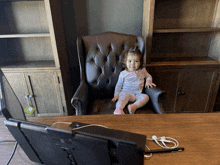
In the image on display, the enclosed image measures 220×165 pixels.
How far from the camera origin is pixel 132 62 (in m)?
1.49

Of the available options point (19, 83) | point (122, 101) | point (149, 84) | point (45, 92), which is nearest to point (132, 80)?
Answer: point (149, 84)

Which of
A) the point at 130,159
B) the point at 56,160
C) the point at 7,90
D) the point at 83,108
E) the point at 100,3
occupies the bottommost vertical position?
the point at 83,108

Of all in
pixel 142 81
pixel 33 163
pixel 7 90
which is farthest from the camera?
pixel 142 81

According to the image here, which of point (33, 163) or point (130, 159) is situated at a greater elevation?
point (130, 159)

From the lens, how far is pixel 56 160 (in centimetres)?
50

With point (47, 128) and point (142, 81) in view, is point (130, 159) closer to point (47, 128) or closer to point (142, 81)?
point (47, 128)

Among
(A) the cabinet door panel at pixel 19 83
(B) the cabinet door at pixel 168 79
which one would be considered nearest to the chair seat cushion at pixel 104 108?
(B) the cabinet door at pixel 168 79

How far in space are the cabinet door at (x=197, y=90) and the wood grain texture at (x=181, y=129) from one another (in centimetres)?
111

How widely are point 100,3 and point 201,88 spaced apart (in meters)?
1.71

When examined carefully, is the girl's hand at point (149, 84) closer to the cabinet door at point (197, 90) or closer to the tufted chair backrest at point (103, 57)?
the tufted chair backrest at point (103, 57)

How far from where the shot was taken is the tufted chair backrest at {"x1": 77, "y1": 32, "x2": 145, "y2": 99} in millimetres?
1574

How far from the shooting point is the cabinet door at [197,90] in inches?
71.6

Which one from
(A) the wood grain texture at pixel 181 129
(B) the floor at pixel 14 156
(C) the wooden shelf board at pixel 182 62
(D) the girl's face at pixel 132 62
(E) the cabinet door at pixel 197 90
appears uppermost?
(D) the girl's face at pixel 132 62

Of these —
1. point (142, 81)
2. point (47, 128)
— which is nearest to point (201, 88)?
point (142, 81)
